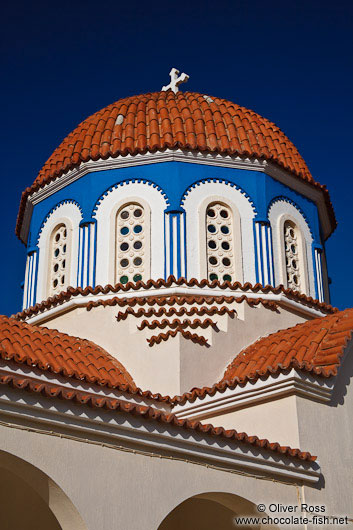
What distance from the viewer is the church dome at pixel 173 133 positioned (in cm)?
1291

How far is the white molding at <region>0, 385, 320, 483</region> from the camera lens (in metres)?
7.45

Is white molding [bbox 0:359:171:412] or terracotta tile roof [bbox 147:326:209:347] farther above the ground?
terracotta tile roof [bbox 147:326:209:347]

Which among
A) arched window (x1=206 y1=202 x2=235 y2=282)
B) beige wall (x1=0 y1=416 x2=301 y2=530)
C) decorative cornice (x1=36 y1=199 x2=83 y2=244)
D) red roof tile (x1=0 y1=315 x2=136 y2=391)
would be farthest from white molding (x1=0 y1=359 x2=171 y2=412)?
decorative cornice (x1=36 y1=199 x2=83 y2=244)

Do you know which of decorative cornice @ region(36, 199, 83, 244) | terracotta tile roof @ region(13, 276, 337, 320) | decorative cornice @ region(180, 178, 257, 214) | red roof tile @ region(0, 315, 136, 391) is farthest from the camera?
decorative cornice @ region(36, 199, 83, 244)

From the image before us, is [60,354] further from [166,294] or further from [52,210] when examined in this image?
[52,210]

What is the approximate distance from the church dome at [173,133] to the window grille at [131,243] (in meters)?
1.00

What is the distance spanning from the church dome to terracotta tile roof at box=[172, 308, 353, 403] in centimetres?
347

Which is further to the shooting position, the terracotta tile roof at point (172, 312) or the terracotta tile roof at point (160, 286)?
the terracotta tile roof at point (160, 286)

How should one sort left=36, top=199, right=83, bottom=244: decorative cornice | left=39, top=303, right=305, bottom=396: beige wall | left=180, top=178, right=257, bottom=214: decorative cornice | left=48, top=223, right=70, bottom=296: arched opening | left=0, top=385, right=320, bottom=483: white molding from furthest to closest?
1. left=36, top=199, right=83, bottom=244: decorative cornice
2. left=48, top=223, right=70, bottom=296: arched opening
3. left=180, top=178, right=257, bottom=214: decorative cornice
4. left=39, top=303, right=305, bottom=396: beige wall
5. left=0, top=385, right=320, bottom=483: white molding

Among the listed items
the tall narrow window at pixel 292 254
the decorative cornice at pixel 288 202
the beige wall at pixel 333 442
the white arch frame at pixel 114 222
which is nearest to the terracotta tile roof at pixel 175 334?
the white arch frame at pixel 114 222

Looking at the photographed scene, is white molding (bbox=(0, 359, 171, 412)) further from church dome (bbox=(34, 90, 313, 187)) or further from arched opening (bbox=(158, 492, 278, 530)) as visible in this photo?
church dome (bbox=(34, 90, 313, 187))

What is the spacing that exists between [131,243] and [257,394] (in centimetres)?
374

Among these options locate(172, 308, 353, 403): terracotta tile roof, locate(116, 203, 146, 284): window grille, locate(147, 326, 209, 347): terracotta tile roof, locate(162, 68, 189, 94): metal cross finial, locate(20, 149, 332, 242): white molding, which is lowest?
locate(172, 308, 353, 403): terracotta tile roof

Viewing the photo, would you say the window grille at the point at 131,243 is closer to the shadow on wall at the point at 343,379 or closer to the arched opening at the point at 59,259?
the arched opening at the point at 59,259
